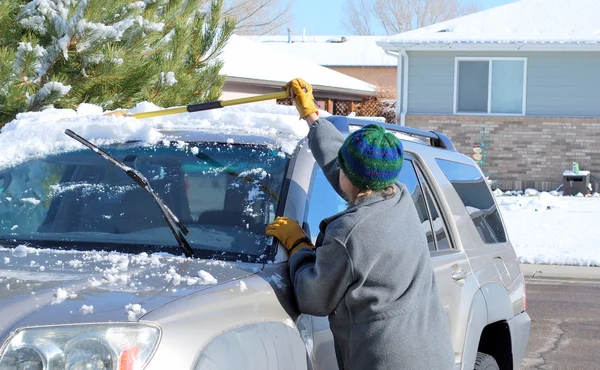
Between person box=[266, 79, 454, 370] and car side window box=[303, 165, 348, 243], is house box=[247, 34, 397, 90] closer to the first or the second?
car side window box=[303, 165, 348, 243]

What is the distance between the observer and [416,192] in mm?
4043

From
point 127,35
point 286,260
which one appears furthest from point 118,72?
point 286,260

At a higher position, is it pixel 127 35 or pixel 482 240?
pixel 127 35

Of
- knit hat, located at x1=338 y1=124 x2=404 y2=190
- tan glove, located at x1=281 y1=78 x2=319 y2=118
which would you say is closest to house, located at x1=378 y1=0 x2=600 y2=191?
tan glove, located at x1=281 y1=78 x2=319 y2=118

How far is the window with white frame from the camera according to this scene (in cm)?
2175

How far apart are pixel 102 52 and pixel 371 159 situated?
20.2 ft

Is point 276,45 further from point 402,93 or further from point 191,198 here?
point 191,198

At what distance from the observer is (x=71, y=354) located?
2.17 m

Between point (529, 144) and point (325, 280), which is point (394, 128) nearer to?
point (325, 280)

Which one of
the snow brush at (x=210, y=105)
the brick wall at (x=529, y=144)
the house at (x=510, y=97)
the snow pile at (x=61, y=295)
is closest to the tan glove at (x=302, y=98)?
the snow brush at (x=210, y=105)

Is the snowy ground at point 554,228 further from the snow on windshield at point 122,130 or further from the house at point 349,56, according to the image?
the house at point 349,56

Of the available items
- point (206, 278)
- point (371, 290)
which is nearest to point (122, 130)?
point (206, 278)

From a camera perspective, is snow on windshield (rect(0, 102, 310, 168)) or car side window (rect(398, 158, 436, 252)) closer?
snow on windshield (rect(0, 102, 310, 168))

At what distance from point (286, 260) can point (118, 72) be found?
606 cm
